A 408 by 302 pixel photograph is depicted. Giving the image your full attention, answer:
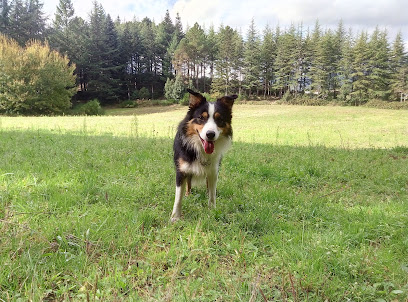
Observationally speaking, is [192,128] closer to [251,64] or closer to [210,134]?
[210,134]

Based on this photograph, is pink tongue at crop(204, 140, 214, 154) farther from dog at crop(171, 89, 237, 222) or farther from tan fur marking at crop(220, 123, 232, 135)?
tan fur marking at crop(220, 123, 232, 135)

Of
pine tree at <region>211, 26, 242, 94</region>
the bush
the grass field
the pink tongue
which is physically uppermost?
pine tree at <region>211, 26, 242, 94</region>

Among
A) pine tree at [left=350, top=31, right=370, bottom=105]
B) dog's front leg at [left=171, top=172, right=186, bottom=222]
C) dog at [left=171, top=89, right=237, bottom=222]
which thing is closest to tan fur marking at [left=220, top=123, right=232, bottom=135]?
dog at [left=171, top=89, right=237, bottom=222]

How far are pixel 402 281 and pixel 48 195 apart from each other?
3918 mm

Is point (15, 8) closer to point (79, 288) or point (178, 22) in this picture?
point (178, 22)

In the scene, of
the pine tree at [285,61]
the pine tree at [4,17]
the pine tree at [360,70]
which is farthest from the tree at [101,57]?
the pine tree at [360,70]

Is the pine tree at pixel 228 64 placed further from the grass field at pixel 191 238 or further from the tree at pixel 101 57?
the grass field at pixel 191 238

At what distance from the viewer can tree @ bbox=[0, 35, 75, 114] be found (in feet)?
103

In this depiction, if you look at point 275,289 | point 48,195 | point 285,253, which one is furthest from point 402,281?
point 48,195

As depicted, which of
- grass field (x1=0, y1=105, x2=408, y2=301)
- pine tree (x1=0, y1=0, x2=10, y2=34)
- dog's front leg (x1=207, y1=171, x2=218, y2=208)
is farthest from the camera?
pine tree (x1=0, y1=0, x2=10, y2=34)

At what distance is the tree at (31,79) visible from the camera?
31.4 m

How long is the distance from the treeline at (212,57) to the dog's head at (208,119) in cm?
4737

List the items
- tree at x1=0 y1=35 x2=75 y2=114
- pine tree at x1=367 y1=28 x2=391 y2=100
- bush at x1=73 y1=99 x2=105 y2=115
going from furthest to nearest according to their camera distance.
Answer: pine tree at x1=367 y1=28 x2=391 y2=100
bush at x1=73 y1=99 x2=105 y2=115
tree at x1=0 y1=35 x2=75 y2=114

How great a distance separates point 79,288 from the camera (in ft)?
6.07
